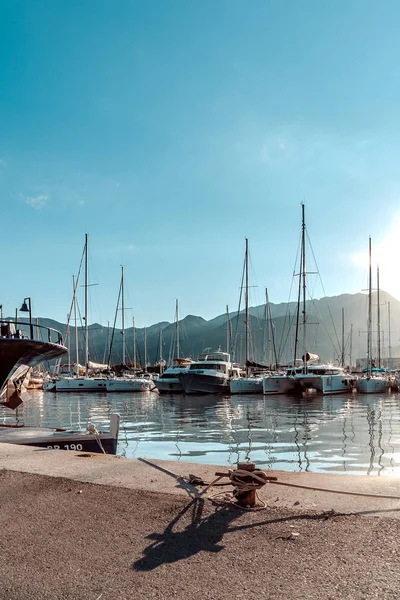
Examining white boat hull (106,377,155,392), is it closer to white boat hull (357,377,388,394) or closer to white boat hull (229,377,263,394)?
white boat hull (229,377,263,394)

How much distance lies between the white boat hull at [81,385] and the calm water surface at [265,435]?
21669 mm

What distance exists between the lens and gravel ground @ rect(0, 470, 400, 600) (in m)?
3.63

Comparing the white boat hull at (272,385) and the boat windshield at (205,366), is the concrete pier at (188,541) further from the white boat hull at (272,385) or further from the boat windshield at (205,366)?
the boat windshield at (205,366)

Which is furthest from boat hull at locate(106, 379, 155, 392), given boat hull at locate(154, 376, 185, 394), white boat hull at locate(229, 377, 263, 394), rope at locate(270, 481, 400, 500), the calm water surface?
rope at locate(270, 481, 400, 500)

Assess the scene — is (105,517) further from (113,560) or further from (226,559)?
(226,559)

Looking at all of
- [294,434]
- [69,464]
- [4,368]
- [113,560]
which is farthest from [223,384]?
[113,560]

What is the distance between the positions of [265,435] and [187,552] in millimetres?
14427

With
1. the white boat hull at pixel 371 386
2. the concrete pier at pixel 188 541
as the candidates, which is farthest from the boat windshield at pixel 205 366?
the concrete pier at pixel 188 541

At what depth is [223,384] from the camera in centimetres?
4578

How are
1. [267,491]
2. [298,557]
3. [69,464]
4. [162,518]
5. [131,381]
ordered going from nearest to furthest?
[298,557]
[162,518]
[267,491]
[69,464]
[131,381]

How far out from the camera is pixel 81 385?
53.5 m

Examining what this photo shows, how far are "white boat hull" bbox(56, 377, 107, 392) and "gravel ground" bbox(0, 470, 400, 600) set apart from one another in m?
48.4

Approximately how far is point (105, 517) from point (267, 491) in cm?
181

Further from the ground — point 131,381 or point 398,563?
point 398,563
